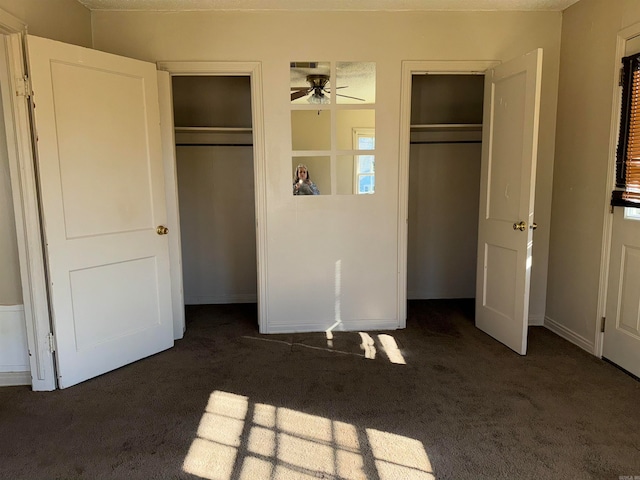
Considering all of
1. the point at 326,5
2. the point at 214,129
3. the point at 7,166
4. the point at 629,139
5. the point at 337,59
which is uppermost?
the point at 326,5

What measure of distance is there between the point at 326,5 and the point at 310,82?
0.56m

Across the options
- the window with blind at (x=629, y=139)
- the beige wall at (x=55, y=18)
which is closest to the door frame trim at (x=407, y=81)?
the window with blind at (x=629, y=139)

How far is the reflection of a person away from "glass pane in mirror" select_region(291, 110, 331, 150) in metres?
0.18

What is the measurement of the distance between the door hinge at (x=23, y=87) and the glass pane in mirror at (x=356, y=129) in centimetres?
205

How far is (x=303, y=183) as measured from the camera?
3.46 meters

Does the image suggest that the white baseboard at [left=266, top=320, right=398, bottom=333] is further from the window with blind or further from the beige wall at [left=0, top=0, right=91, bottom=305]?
the beige wall at [left=0, top=0, right=91, bottom=305]

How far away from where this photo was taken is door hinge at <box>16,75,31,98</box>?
2.43m

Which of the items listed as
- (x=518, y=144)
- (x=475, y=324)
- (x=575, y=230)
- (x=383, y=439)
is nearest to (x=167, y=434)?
(x=383, y=439)

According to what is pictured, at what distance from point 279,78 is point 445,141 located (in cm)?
195

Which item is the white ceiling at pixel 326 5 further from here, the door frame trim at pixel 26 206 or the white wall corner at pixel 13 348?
the white wall corner at pixel 13 348

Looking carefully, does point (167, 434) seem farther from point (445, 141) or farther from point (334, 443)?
point (445, 141)

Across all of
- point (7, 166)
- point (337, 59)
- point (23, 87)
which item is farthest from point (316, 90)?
point (7, 166)

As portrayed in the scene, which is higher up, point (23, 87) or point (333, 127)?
point (23, 87)

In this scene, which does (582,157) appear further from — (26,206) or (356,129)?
(26,206)
